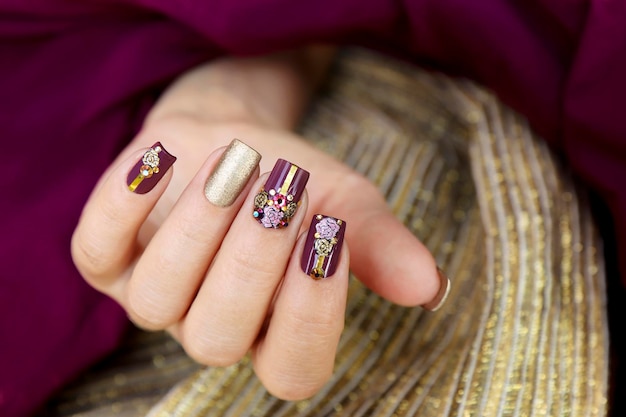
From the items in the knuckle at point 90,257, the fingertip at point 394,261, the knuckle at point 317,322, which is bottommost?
the knuckle at point 90,257

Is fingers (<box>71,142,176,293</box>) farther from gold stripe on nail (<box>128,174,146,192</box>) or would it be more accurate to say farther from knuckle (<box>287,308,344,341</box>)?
knuckle (<box>287,308,344,341</box>)

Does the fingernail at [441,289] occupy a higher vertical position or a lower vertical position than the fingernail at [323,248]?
higher

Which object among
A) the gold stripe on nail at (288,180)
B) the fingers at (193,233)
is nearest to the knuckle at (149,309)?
the fingers at (193,233)

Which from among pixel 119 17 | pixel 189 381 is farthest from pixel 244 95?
pixel 189 381

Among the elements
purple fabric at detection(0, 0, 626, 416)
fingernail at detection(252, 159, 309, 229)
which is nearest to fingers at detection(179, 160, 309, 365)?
fingernail at detection(252, 159, 309, 229)

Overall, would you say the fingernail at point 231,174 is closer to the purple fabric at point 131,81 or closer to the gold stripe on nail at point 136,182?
the gold stripe on nail at point 136,182

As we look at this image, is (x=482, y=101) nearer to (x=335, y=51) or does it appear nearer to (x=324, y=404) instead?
(x=335, y=51)
